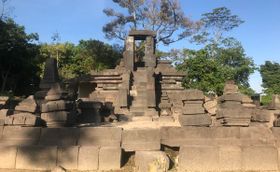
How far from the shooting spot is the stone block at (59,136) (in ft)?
21.1

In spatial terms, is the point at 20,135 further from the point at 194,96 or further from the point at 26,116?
the point at 194,96

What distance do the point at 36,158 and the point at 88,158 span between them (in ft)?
3.24

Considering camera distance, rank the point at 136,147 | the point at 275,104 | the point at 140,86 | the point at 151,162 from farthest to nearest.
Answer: the point at 140,86 < the point at 275,104 < the point at 136,147 < the point at 151,162

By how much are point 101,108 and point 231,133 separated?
17.3 ft

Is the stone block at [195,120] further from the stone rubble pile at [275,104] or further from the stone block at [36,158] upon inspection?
the stone rubble pile at [275,104]

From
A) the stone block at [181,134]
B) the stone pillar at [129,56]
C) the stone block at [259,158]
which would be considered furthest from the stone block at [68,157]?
the stone pillar at [129,56]

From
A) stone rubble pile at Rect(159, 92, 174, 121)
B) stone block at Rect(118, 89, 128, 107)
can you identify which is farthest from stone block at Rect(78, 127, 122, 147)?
stone block at Rect(118, 89, 128, 107)

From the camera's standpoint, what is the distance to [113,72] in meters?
15.8

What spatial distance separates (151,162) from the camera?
18.7ft

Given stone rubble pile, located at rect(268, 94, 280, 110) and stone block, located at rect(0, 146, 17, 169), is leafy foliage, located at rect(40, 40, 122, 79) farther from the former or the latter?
stone block, located at rect(0, 146, 17, 169)

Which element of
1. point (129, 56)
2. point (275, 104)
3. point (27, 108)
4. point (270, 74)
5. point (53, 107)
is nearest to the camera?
point (27, 108)

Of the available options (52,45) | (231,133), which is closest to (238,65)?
(52,45)

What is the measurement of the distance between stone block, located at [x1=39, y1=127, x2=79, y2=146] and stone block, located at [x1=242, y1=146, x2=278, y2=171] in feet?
10.4

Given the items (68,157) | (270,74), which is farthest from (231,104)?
(270,74)
